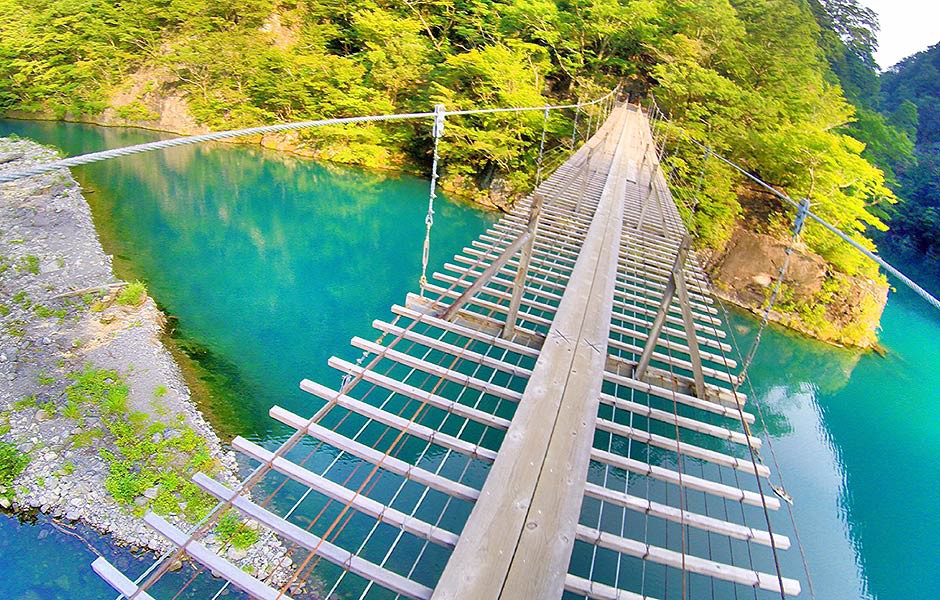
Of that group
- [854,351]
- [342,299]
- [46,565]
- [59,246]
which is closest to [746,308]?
[854,351]

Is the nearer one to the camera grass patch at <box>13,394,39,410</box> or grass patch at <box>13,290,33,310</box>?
grass patch at <box>13,394,39,410</box>

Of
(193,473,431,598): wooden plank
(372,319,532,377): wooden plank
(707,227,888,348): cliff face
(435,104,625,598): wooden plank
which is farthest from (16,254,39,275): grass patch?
(707,227,888,348): cliff face

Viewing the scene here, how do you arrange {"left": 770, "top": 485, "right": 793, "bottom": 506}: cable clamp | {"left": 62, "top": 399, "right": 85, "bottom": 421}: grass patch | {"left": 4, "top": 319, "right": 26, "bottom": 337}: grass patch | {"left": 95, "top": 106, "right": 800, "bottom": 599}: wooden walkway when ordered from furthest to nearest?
{"left": 4, "top": 319, "right": 26, "bottom": 337}: grass patch
{"left": 62, "top": 399, "right": 85, "bottom": 421}: grass patch
{"left": 770, "top": 485, "right": 793, "bottom": 506}: cable clamp
{"left": 95, "top": 106, "right": 800, "bottom": 599}: wooden walkway

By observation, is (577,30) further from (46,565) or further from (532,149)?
(46,565)

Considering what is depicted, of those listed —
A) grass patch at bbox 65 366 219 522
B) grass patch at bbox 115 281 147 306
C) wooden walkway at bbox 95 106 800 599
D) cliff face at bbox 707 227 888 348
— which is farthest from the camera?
cliff face at bbox 707 227 888 348

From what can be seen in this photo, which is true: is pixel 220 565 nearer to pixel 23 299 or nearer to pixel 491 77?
pixel 23 299

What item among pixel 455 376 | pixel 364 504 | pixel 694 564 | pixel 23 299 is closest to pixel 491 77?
pixel 23 299

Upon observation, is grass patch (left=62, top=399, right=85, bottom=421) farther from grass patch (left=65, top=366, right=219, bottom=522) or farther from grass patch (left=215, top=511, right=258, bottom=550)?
grass patch (left=215, top=511, right=258, bottom=550)

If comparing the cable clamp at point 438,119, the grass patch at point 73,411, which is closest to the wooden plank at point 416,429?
the cable clamp at point 438,119

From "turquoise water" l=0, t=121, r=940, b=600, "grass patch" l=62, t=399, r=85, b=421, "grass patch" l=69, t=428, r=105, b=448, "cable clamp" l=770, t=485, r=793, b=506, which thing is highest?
"cable clamp" l=770, t=485, r=793, b=506

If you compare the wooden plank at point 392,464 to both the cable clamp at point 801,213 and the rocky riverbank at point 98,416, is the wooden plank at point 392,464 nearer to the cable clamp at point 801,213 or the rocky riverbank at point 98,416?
the rocky riverbank at point 98,416
